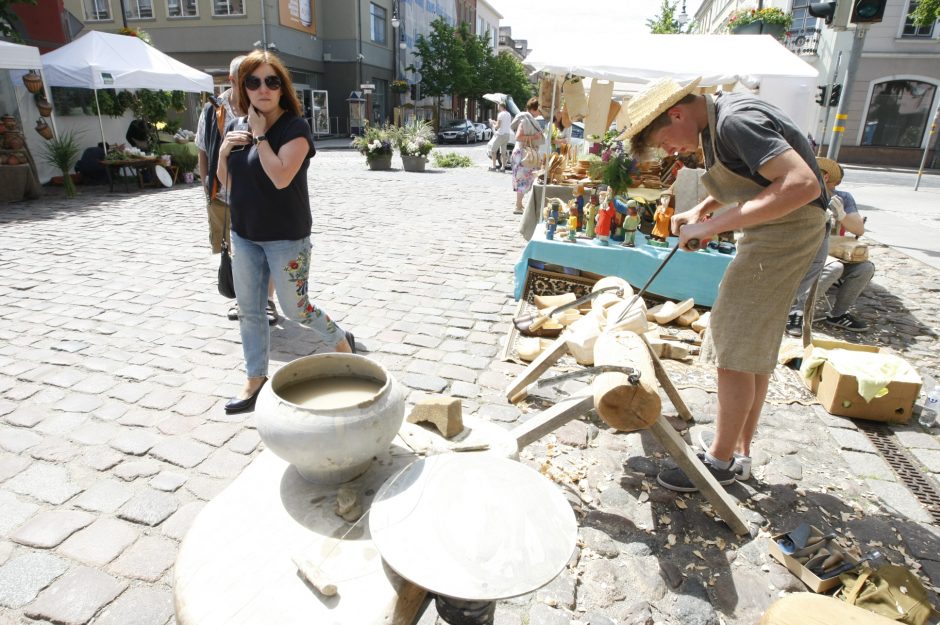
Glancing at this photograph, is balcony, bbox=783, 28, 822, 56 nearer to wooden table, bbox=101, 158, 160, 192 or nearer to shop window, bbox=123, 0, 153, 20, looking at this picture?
wooden table, bbox=101, 158, 160, 192

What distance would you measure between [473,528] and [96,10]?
37772 mm

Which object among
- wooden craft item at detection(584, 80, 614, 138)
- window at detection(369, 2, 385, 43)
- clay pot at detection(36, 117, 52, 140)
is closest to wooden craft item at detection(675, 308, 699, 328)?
wooden craft item at detection(584, 80, 614, 138)

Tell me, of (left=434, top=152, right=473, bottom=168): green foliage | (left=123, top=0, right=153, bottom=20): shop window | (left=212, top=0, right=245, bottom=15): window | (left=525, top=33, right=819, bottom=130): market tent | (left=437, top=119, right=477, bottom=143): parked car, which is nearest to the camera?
(left=525, top=33, right=819, bottom=130): market tent

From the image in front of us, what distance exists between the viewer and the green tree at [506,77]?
4509cm

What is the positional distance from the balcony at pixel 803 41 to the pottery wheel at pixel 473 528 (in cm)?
3254

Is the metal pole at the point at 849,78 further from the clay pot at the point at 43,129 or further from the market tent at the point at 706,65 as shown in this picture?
the clay pot at the point at 43,129

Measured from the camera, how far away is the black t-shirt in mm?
2932

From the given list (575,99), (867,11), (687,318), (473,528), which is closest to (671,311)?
(687,318)

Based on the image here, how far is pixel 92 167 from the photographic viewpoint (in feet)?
40.9

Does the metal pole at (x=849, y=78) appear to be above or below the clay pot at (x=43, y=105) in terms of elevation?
above

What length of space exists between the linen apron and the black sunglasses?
2.05m

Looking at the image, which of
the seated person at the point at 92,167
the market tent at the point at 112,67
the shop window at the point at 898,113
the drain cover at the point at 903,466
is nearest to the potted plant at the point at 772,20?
the shop window at the point at 898,113

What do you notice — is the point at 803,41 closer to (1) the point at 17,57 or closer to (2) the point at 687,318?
(2) the point at 687,318

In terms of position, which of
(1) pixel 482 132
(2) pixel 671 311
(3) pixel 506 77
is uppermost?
(3) pixel 506 77
